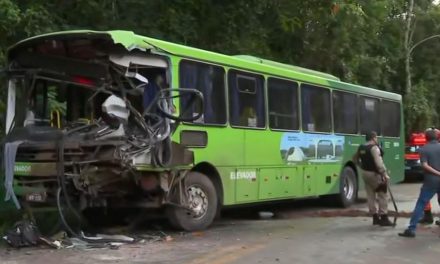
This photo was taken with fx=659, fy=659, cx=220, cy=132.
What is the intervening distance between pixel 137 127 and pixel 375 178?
4433 mm

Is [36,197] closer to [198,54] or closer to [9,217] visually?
[9,217]

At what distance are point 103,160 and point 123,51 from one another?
157 centimetres

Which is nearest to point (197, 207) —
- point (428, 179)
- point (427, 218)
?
point (428, 179)

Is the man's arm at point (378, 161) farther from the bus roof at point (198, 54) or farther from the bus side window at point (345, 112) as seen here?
the bus side window at point (345, 112)

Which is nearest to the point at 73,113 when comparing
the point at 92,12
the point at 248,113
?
the point at 248,113

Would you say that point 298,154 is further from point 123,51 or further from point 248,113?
Result: point 123,51

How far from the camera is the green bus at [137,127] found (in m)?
9.08

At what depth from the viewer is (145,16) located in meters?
14.4

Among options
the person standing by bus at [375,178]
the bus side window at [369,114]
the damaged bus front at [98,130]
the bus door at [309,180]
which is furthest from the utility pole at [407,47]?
the damaged bus front at [98,130]

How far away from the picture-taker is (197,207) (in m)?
10.4

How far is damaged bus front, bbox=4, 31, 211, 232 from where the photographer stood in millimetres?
9023

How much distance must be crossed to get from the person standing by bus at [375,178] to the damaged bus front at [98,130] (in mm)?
3286

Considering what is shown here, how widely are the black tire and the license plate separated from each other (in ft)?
6.15

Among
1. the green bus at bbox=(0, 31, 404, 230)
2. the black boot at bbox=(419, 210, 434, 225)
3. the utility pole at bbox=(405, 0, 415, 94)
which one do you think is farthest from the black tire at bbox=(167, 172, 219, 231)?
the utility pole at bbox=(405, 0, 415, 94)
